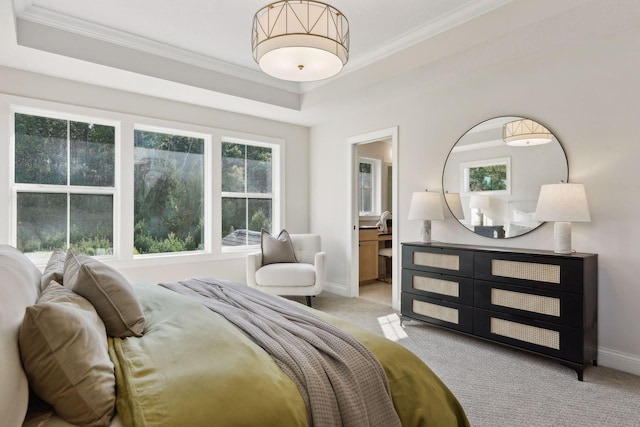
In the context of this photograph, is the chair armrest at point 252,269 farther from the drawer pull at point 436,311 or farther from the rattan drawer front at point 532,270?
the rattan drawer front at point 532,270

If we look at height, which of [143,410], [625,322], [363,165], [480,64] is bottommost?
[625,322]

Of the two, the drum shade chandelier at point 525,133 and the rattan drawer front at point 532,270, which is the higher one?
the drum shade chandelier at point 525,133

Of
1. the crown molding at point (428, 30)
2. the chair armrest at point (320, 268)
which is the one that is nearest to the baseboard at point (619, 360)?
the chair armrest at point (320, 268)

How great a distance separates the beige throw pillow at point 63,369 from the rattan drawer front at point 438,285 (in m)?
2.79

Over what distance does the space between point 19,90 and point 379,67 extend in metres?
3.40

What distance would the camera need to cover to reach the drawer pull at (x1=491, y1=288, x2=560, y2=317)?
103 inches

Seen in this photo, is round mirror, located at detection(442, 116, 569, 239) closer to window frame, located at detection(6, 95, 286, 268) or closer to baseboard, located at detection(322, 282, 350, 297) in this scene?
baseboard, located at detection(322, 282, 350, 297)

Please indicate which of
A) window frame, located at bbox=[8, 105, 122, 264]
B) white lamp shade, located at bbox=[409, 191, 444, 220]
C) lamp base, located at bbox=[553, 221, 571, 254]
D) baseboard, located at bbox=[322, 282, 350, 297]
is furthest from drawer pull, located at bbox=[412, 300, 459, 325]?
window frame, located at bbox=[8, 105, 122, 264]

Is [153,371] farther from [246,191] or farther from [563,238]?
[246,191]

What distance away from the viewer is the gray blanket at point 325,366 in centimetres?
121

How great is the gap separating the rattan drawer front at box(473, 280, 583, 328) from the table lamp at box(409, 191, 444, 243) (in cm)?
79

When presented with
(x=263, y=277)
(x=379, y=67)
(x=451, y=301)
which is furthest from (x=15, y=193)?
(x=451, y=301)

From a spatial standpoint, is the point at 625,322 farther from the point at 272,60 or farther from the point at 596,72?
the point at 272,60

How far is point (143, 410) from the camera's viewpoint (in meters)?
1.00
